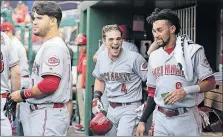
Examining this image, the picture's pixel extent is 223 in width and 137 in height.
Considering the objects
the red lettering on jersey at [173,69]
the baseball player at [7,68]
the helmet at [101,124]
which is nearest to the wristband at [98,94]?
the helmet at [101,124]

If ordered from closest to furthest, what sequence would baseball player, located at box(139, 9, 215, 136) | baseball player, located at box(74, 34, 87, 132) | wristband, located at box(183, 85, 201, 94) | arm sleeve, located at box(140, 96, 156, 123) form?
wristband, located at box(183, 85, 201, 94) < baseball player, located at box(139, 9, 215, 136) < arm sleeve, located at box(140, 96, 156, 123) < baseball player, located at box(74, 34, 87, 132)

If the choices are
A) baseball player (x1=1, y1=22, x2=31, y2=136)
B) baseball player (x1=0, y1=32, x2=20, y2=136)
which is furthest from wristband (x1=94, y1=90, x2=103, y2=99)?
baseball player (x1=0, y1=32, x2=20, y2=136)

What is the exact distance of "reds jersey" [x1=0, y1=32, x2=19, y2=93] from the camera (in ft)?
15.7

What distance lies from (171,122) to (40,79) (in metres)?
1.16

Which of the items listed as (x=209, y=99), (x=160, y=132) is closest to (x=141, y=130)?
(x=160, y=132)

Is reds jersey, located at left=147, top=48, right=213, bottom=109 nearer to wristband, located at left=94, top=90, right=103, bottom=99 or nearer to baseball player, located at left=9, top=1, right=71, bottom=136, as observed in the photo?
baseball player, located at left=9, top=1, right=71, bottom=136

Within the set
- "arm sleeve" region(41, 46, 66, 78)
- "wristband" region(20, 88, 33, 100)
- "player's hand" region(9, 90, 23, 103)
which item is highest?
"arm sleeve" region(41, 46, 66, 78)

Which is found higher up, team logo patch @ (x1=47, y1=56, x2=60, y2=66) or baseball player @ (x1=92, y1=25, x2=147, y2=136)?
team logo patch @ (x1=47, y1=56, x2=60, y2=66)

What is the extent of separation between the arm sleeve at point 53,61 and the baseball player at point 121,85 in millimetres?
1367

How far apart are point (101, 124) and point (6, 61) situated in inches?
48.1

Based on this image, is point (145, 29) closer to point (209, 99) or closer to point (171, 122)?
point (209, 99)

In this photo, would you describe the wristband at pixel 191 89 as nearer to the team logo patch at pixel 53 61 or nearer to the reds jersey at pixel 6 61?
the team logo patch at pixel 53 61

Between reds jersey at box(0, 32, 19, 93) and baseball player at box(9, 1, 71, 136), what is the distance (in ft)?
1.25

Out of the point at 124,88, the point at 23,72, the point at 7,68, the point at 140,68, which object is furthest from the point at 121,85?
the point at 23,72
